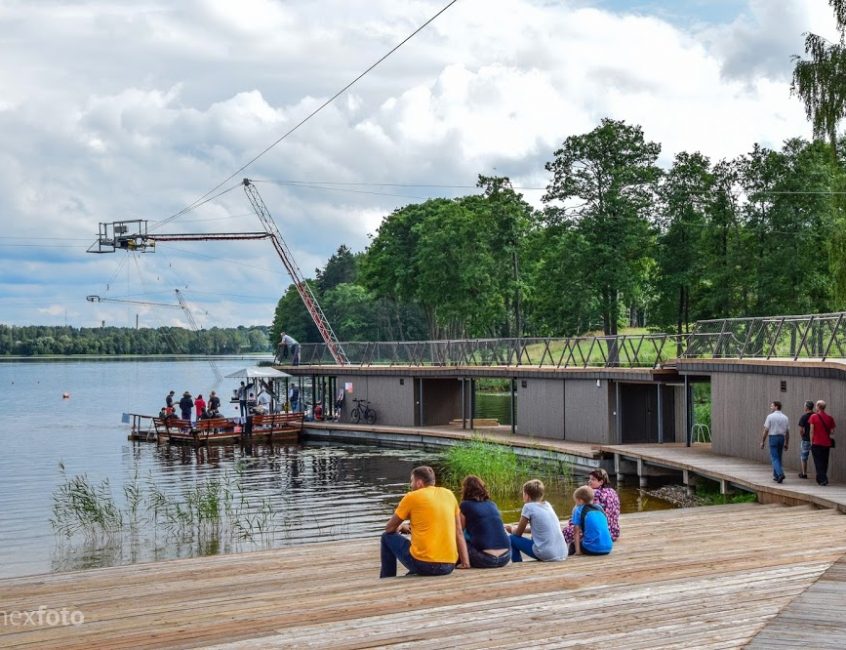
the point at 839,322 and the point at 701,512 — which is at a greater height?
the point at 839,322

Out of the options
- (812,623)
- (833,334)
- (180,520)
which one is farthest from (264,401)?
(812,623)

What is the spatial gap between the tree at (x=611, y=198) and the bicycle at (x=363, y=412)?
44.4 ft

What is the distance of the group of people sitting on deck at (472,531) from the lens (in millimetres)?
10078

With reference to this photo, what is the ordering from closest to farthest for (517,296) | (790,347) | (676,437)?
1. (790,347)
2. (676,437)
3. (517,296)

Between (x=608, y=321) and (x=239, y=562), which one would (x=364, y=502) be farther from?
(x=608, y=321)

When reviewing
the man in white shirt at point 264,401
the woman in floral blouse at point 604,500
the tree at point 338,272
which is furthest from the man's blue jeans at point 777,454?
the tree at point 338,272

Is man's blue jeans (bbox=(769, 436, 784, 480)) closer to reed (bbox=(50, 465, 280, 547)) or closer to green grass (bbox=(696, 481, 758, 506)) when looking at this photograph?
green grass (bbox=(696, 481, 758, 506))

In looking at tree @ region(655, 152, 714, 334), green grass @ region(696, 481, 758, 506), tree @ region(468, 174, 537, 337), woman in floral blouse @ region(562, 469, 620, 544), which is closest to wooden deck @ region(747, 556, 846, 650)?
woman in floral blouse @ region(562, 469, 620, 544)

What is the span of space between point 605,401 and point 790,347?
33.6 feet

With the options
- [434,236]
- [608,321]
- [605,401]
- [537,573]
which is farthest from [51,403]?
[537,573]

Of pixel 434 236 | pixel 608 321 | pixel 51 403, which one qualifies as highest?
pixel 434 236

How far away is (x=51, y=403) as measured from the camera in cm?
8194

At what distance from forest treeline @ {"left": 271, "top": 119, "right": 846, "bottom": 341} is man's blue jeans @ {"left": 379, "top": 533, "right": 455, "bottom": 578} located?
24061 mm

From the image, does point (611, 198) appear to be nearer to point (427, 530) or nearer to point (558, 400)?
point (558, 400)
